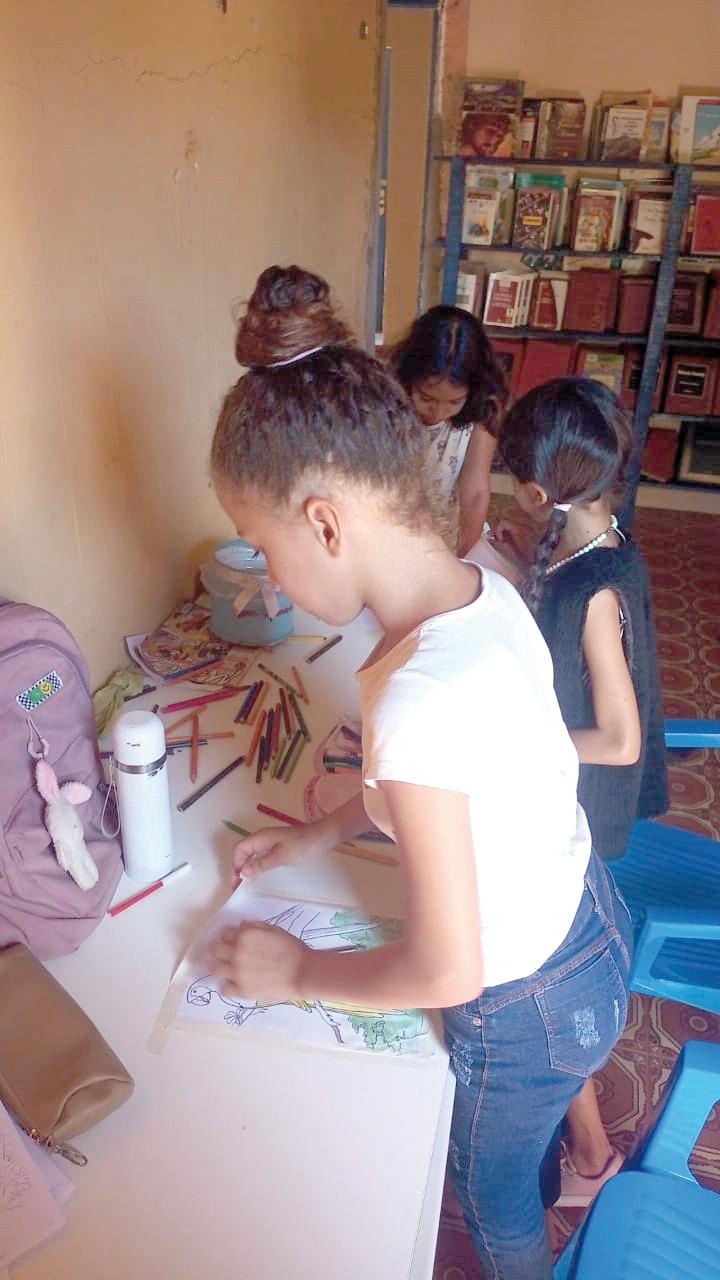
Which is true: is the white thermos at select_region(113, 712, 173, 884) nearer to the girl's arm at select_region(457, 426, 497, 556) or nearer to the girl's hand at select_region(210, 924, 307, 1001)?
the girl's hand at select_region(210, 924, 307, 1001)

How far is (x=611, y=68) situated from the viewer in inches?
152

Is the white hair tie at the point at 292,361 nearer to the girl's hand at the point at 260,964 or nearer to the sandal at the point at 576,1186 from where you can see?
the girl's hand at the point at 260,964

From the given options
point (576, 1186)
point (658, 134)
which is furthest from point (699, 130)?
point (576, 1186)

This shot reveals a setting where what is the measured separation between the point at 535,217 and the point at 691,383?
100 cm

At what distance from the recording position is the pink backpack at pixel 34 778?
0.88 m

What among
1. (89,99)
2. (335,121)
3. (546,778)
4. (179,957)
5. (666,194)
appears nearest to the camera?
(546,778)

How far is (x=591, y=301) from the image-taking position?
4.06m

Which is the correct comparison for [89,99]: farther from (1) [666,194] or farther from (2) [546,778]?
(1) [666,194]

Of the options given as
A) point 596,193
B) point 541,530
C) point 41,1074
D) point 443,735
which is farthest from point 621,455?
point 596,193

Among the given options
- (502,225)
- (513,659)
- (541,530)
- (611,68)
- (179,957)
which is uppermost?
(611,68)

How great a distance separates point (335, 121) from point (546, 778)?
6.98ft

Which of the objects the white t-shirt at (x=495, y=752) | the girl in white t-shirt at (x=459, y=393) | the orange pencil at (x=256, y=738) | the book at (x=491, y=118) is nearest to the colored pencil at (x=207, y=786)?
the orange pencil at (x=256, y=738)

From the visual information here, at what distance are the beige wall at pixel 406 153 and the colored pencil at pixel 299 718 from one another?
3.12m

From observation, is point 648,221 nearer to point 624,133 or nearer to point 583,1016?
point 624,133
